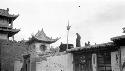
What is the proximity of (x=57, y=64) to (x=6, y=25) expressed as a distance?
18.1 m

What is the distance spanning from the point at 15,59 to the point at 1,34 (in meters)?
5.45

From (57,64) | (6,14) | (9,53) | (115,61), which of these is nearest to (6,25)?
(6,14)

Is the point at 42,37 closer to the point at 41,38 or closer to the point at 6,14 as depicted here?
the point at 41,38

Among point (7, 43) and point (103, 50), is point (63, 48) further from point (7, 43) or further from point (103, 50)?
point (103, 50)

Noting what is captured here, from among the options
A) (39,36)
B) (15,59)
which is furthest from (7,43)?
(39,36)

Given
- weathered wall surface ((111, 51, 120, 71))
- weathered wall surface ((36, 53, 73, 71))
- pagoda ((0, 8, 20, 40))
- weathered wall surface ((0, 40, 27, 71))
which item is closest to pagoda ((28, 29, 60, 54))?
weathered wall surface ((0, 40, 27, 71))

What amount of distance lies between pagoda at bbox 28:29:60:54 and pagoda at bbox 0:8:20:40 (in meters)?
3.66

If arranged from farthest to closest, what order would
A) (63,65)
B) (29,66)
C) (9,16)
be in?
(9,16) < (29,66) < (63,65)

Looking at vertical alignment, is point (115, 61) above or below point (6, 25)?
below

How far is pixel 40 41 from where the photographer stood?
35000 mm

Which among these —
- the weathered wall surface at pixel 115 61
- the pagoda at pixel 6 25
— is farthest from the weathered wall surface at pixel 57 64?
the pagoda at pixel 6 25

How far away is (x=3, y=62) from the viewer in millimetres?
31219

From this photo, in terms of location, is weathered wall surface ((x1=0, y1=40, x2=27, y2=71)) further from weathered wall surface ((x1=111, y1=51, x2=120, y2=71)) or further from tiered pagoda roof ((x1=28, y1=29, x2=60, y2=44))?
weathered wall surface ((x1=111, y1=51, x2=120, y2=71))

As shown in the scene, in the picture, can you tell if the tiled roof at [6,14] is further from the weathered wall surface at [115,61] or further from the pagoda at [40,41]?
the weathered wall surface at [115,61]
